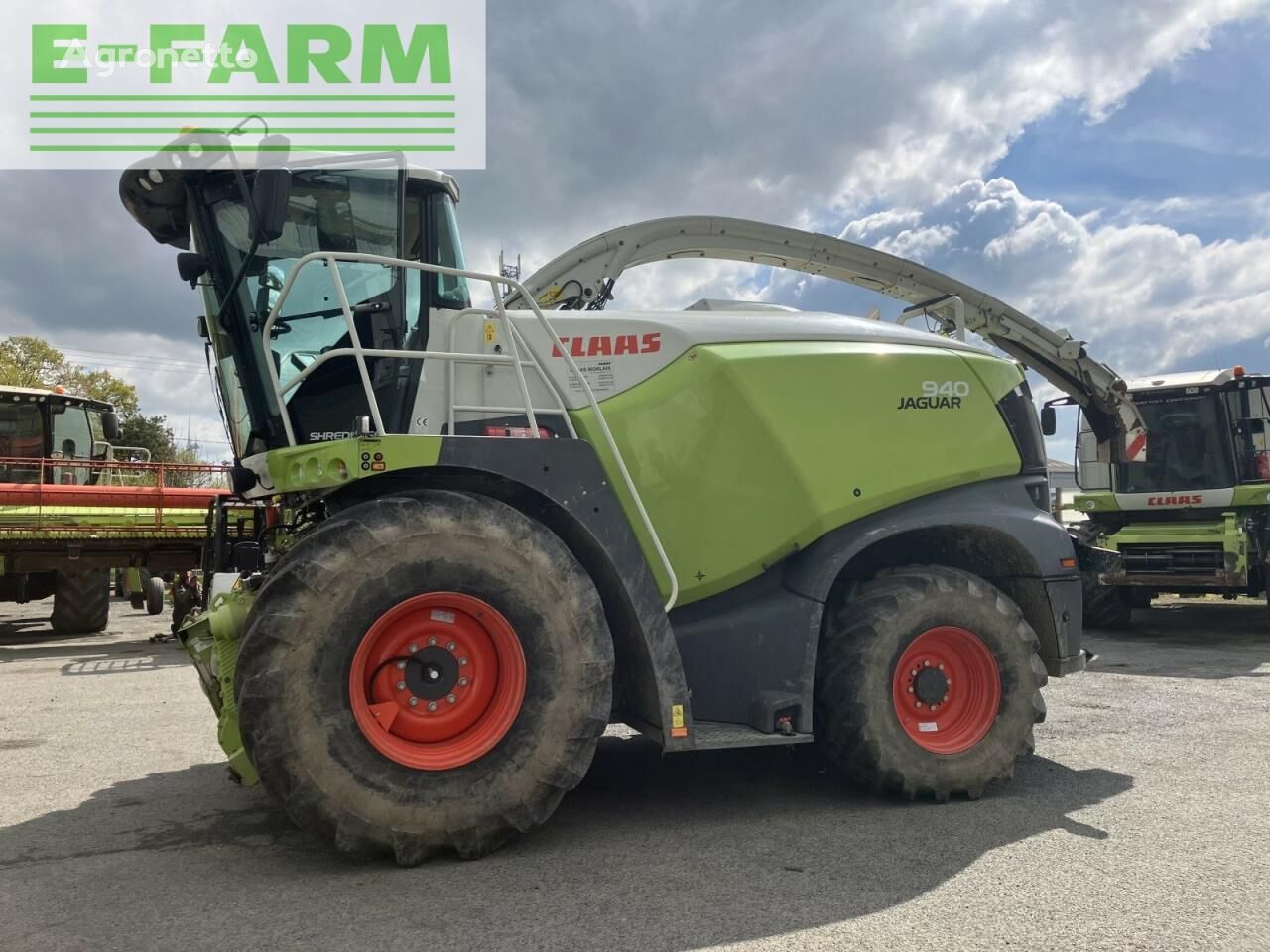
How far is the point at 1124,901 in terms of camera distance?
126 inches

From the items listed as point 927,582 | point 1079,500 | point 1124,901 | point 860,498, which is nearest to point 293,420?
point 860,498

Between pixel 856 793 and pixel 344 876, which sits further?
pixel 856 793

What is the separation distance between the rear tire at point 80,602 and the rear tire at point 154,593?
0.51 m

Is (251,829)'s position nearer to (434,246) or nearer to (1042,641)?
(434,246)

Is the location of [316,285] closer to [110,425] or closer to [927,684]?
[927,684]

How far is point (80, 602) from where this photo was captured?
1244 centimetres

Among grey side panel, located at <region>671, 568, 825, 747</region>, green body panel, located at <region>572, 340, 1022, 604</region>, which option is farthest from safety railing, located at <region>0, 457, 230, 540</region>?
grey side panel, located at <region>671, 568, 825, 747</region>

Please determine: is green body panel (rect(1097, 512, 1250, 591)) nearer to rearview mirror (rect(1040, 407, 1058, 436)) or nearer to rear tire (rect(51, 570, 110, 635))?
rearview mirror (rect(1040, 407, 1058, 436))

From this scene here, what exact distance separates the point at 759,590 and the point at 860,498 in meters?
0.68

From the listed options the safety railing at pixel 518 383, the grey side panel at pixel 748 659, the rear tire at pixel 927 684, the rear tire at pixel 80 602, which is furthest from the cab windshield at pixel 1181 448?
the rear tire at pixel 80 602

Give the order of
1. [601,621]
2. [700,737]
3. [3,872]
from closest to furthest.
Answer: [3,872]
[601,621]
[700,737]

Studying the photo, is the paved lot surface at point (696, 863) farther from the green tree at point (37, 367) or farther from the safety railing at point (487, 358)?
the green tree at point (37, 367)

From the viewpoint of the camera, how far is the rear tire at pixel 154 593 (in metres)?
12.9

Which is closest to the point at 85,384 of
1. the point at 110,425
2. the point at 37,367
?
the point at 37,367
